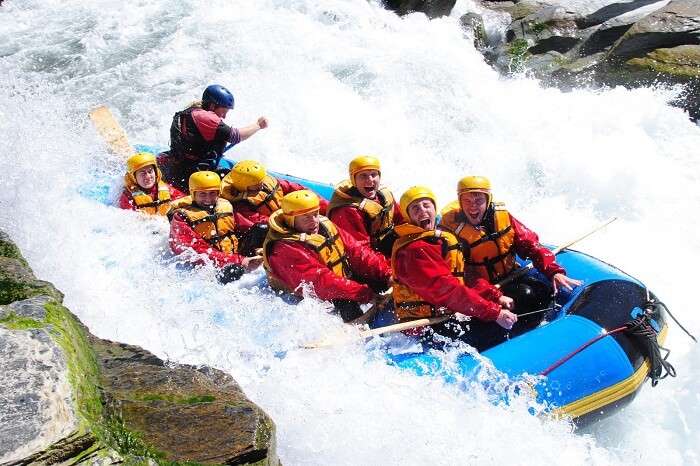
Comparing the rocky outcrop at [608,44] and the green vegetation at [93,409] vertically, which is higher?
the green vegetation at [93,409]

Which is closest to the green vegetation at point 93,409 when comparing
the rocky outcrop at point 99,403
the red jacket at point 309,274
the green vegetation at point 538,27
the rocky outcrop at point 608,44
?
the rocky outcrop at point 99,403

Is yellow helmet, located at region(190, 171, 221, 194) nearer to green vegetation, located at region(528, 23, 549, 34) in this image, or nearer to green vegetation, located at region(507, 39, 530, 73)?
green vegetation, located at region(507, 39, 530, 73)

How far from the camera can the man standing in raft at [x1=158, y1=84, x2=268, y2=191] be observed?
209 inches

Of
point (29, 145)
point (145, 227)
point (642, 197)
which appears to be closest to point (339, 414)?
point (145, 227)

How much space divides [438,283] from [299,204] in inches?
33.8

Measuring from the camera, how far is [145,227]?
193 inches

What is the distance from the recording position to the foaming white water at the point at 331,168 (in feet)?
10.5

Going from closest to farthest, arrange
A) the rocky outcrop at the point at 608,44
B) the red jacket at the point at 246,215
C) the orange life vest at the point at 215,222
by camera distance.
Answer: the orange life vest at the point at 215,222 → the red jacket at the point at 246,215 → the rocky outcrop at the point at 608,44

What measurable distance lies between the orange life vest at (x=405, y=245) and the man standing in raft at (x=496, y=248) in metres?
0.25

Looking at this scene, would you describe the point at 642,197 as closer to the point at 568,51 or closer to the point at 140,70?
the point at 568,51

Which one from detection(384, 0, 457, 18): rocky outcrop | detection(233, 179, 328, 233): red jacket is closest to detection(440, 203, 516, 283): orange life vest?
detection(233, 179, 328, 233): red jacket

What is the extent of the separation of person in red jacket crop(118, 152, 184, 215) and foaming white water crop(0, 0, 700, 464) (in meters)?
0.19

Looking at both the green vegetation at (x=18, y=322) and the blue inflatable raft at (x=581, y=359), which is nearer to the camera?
the green vegetation at (x=18, y=322)

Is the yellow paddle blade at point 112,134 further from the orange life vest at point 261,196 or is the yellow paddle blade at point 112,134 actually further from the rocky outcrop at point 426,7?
the rocky outcrop at point 426,7
